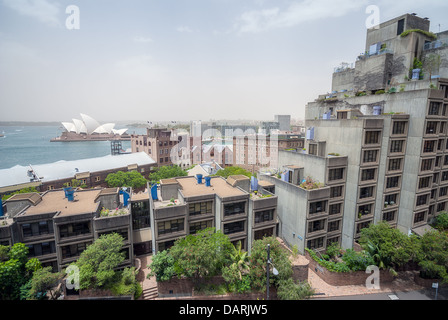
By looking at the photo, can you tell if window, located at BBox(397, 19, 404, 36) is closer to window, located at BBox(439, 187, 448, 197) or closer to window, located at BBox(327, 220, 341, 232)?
window, located at BBox(439, 187, 448, 197)

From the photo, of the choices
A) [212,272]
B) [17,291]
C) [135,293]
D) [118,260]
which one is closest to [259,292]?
[212,272]

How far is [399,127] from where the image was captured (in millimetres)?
32625

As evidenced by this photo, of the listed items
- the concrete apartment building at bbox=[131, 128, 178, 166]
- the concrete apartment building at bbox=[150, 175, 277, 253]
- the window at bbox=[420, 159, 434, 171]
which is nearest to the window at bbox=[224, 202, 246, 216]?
the concrete apartment building at bbox=[150, 175, 277, 253]

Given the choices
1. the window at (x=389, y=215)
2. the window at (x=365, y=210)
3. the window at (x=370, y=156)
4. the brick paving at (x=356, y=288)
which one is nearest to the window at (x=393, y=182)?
the window at (x=365, y=210)

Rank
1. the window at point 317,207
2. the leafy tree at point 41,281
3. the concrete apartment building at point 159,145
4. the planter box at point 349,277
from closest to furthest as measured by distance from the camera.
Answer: the leafy tree at point 41,281
the planter box at point 349,277
the window at point 317,207
the concrete apartment building at point 159,145

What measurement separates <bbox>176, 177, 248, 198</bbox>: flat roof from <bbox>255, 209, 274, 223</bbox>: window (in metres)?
3.31

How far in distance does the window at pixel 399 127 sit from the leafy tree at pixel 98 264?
3764cm

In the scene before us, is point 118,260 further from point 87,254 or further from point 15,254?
point 15,254

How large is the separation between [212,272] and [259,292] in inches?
202

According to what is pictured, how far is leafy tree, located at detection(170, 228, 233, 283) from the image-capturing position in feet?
75.4

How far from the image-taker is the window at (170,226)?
28.1 metres

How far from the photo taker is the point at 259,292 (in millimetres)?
23766

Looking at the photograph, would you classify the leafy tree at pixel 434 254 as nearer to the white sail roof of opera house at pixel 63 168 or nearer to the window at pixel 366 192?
the window at pixel 366 192
